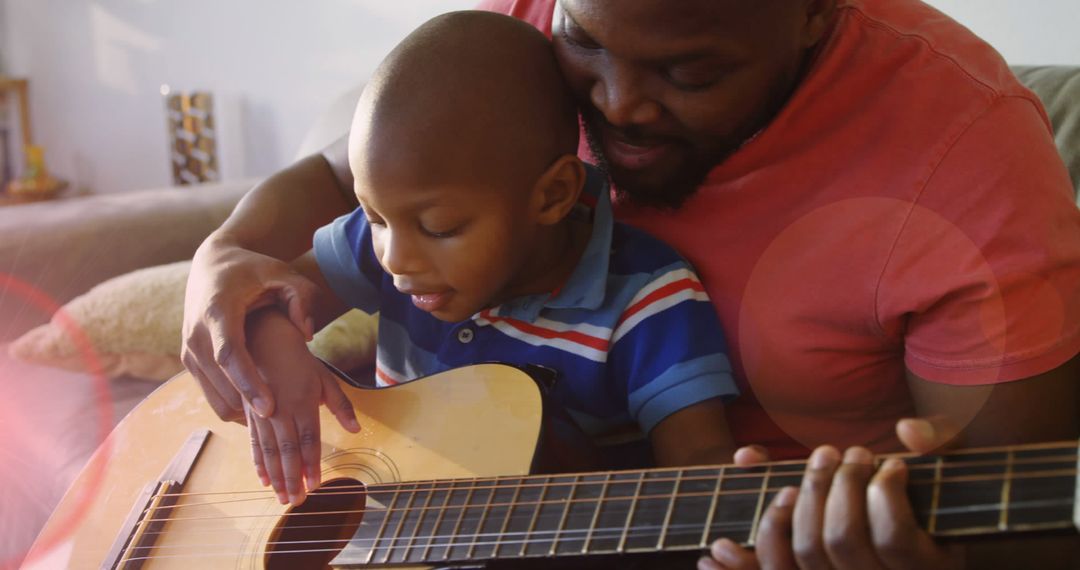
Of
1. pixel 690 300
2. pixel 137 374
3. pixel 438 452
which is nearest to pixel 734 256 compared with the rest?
pixel 690 300

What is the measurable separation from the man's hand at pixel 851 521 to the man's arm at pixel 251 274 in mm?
536

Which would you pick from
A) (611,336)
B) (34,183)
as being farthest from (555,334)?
(34,183)

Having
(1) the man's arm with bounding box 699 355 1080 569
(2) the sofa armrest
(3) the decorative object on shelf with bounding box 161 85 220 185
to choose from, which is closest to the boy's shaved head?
(1) the man's arm with bounding box 699 355 1080 569

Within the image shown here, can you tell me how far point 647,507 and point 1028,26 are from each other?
3.11 ft

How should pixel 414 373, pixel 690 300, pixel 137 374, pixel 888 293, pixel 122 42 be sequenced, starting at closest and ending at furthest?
pixel 888 293 → pixel 690 300 → pixel 414 373 → pixel 137 374 → pixel 122 42

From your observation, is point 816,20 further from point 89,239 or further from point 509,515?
point 89,239

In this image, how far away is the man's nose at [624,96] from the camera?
2.88 ft

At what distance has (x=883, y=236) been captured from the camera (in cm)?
88

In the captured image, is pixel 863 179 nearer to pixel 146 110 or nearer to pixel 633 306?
pixel 633 306

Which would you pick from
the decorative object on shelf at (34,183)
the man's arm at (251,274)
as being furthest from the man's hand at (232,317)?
the decorative object on shelf at (34,183)

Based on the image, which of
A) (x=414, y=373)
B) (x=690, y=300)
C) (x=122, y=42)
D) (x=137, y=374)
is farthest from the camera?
(x=122, y=42)

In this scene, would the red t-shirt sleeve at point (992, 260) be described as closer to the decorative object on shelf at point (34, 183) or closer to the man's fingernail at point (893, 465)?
the man's fingernail at point (893, 465)

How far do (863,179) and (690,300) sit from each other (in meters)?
0.21

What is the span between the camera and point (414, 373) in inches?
44.8
